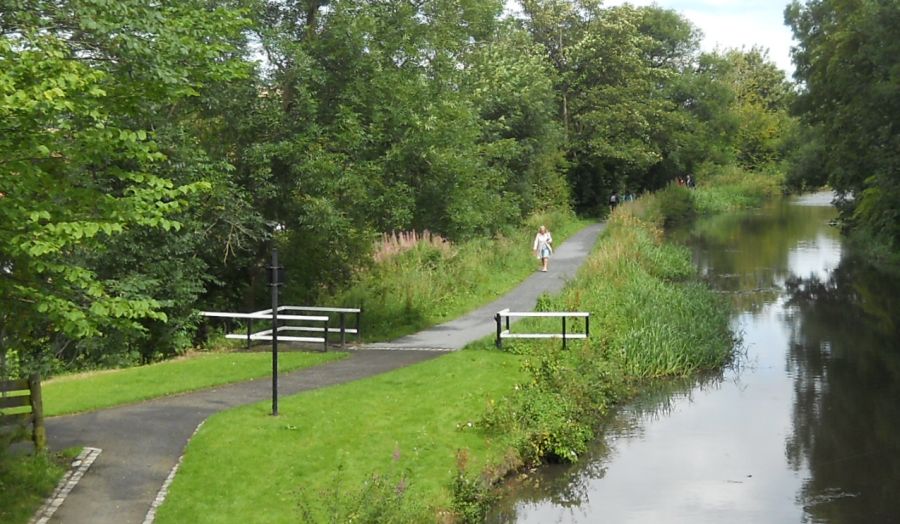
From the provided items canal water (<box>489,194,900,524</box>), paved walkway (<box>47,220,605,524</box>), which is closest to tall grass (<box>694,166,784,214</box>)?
canal water (<box>489,194,900,524</box>)

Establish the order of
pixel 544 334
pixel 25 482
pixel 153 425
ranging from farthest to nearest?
pixel 544 334 < pixel 153 425 < pixel 25 482

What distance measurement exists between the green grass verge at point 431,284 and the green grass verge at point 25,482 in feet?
32.2

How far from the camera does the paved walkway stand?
10656mm

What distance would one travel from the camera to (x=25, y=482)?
423 inches

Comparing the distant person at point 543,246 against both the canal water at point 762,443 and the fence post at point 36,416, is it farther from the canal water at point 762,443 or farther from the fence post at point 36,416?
the fence post at point 36,416

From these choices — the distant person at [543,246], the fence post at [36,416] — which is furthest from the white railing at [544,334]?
the distant person at [543,246]

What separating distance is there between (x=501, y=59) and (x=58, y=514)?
3578 centimetres

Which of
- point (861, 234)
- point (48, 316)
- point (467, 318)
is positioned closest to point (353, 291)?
point (467, 318)

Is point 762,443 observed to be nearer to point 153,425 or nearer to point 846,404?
point 846,404

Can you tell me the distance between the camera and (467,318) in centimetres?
2280

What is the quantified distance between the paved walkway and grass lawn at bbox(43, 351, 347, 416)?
33 cm

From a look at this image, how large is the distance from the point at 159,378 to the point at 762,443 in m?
10.7

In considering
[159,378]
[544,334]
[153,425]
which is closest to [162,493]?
[153,425]

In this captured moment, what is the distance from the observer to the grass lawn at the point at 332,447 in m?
10.9
